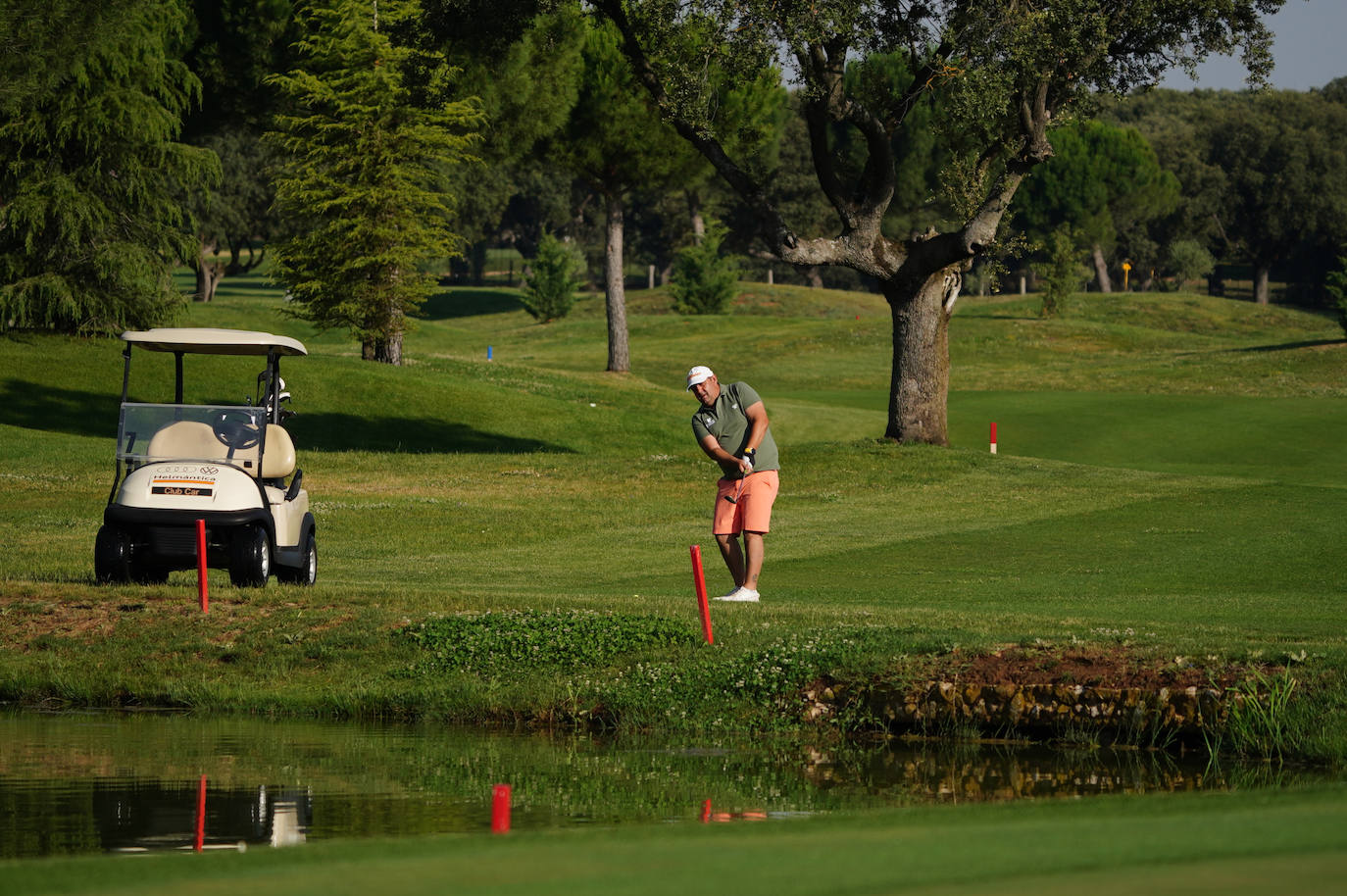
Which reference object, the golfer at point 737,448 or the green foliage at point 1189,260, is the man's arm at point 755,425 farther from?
the green foliage at point 1189,260

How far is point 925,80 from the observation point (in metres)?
30.8

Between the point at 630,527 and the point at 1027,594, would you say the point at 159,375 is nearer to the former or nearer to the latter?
the point at 630,527

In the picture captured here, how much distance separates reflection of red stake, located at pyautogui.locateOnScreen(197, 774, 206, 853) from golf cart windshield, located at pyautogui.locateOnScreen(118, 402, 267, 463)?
557 centimetres

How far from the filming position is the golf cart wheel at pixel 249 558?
14.9m

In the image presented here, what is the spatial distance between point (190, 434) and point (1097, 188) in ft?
329

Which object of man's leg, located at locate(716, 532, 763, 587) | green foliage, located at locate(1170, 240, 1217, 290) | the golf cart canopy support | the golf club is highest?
green foliage, located at locate(1170, 240, 1217, 290)

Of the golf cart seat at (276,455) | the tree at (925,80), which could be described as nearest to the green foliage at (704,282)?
the tree at (925,80)

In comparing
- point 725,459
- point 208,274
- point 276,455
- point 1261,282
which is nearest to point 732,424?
point 725,459

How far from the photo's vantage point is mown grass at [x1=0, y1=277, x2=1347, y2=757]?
12797mm

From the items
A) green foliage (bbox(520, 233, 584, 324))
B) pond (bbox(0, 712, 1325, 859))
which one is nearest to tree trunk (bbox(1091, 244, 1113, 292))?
green foliage (bbox(520, 233, 584, 324))

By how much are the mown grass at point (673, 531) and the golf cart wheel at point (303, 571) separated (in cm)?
62

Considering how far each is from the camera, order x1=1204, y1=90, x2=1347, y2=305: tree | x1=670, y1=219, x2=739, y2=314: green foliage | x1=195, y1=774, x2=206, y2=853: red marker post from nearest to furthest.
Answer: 1. x1=195, y1=774, x2=206, y2=853: red marker post
2. x1=670, y1=219, x2=739, y2=314: green foliage
3. x1=1204, y1=90, x2=1347, y2=305: tree

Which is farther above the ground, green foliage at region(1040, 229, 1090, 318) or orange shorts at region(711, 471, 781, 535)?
green foliage at region(1040, 229, 1090, 318)

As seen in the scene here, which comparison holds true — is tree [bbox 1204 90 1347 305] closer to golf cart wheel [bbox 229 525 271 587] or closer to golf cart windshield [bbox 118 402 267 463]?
golf cart windshield [bbox 118 402 267 463]
